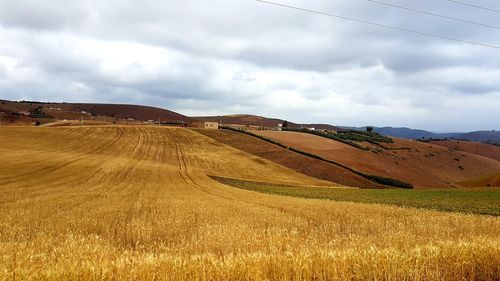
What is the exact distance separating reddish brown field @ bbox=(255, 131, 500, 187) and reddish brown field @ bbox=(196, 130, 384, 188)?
24.8ft

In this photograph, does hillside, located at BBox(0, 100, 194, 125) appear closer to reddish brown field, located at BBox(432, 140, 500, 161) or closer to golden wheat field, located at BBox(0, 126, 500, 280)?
golden wheat field, located at BBox(0, 126, 500, 280)

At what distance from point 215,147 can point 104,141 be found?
68.5ft

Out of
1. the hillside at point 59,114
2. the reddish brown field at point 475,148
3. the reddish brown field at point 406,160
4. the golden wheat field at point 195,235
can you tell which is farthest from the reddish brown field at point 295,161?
the reddish brown field at point 475,148

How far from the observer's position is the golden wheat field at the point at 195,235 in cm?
802

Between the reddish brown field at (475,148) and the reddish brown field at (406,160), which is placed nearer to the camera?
the reddish brown field at (406,160)

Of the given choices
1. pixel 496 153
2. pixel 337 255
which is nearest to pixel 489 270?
pixel 337 255

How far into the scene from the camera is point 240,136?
98.8m

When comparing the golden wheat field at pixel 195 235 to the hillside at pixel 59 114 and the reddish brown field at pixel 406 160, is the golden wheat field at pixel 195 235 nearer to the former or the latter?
the reddish brown field at pixel 406 160

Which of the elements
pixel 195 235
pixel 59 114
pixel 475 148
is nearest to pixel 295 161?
pixel 195 235

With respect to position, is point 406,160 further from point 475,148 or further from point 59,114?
point 59,114

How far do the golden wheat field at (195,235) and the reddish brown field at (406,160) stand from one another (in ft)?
147

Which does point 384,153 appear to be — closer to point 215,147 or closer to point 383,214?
point 215,147

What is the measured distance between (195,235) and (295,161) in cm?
6305

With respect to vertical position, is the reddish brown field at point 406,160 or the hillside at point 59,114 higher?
the hillside at point 59,114
